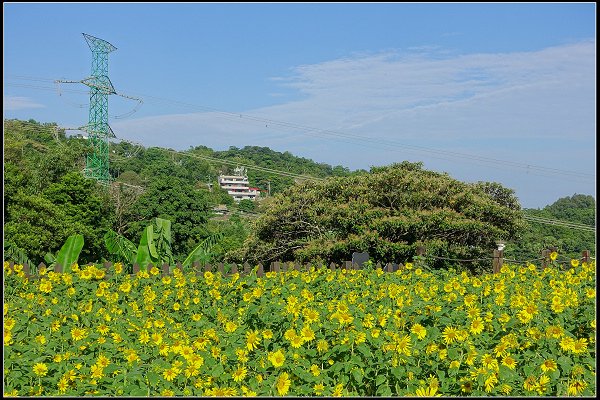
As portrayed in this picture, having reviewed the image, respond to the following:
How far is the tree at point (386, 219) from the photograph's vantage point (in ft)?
43.9

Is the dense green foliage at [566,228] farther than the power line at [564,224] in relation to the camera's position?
No

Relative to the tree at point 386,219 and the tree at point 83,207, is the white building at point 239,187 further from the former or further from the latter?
the tree at point 386,219

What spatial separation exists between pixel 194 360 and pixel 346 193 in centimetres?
1106

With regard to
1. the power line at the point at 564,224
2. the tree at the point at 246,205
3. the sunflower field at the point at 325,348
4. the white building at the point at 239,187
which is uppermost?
the white building at the point at 239,187

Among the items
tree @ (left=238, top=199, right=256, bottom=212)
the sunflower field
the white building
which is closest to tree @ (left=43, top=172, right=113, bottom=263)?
the sunflower field

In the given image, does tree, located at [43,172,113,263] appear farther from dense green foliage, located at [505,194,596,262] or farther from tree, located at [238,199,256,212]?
tree, located at [238,199,256,212]

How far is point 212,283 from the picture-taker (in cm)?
612

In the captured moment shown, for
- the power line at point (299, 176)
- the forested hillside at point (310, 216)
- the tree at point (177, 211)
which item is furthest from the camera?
the tree at point (177, 211)

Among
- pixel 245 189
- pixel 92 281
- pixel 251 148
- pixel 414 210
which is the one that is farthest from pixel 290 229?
pixel 251 148

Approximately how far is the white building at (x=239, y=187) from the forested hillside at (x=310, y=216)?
13023 mm

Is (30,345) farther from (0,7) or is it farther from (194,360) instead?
(0,7)

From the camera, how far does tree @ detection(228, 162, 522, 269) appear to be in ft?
43.9

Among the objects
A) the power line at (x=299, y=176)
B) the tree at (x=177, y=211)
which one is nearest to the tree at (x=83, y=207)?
the tree at (x=177, y=211)

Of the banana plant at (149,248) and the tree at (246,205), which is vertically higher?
the tree at (246,205)
